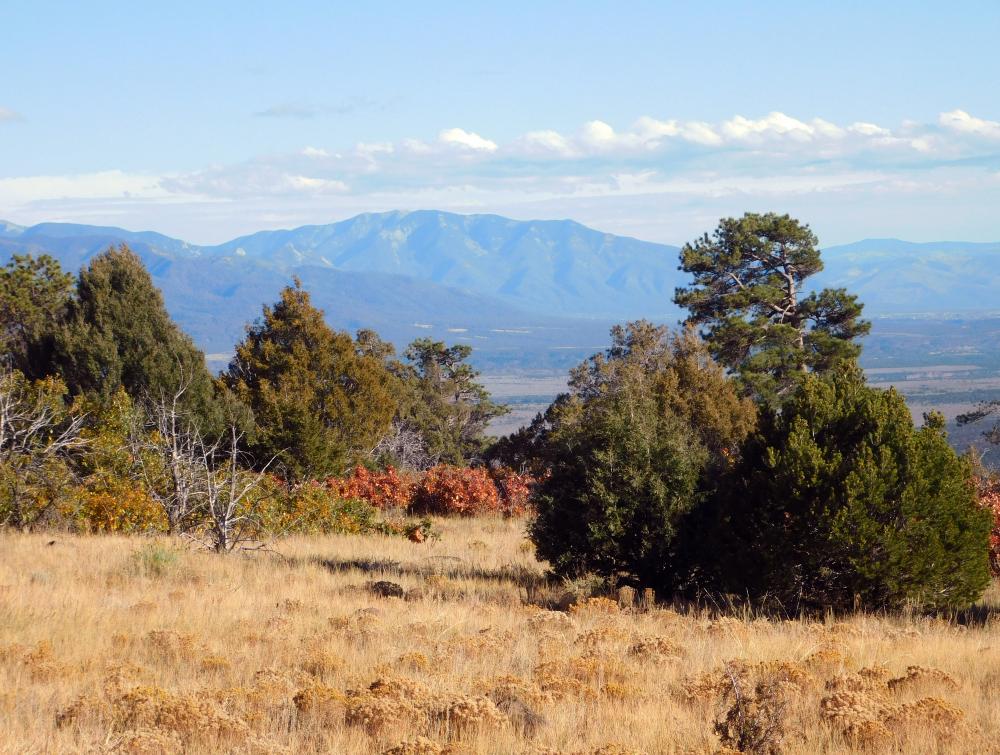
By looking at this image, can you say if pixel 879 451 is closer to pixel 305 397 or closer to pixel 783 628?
pixel 783 628

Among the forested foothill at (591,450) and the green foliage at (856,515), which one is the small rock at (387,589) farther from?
the green foliage at (856,515)

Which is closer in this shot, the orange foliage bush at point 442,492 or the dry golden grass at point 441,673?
the dry golden grass at point 441,673

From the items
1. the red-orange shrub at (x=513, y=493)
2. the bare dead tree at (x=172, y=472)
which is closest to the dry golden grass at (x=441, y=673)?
the bare dead tree at (x=172, y=472)

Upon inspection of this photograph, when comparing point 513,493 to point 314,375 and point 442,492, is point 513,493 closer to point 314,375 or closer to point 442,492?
point 442,492

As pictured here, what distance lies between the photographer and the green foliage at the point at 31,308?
82.8 ft

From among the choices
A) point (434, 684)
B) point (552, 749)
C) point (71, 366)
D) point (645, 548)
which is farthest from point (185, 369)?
point (552, 749)

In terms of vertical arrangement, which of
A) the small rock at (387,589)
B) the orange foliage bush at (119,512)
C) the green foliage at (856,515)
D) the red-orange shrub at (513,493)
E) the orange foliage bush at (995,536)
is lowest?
the red-orange shrub at (513,493)

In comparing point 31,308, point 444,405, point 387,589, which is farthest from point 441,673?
point 444,405

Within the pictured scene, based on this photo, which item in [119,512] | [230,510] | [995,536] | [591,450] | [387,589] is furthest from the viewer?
[119,512]

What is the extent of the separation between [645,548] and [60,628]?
19.1ft

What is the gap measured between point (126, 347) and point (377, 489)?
752cm

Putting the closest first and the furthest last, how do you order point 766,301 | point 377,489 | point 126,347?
point 377,489
point 126,347
point 766,301

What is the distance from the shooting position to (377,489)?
2280cm

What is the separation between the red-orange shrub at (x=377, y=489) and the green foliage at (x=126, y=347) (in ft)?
11.4
